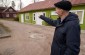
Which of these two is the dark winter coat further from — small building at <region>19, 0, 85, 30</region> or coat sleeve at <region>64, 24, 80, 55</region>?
small building at <region>19, 0, 85, 30</region>

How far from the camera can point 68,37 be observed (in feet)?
8.32

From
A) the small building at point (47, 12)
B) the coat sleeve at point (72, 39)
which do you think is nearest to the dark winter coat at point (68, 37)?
the coat sleeve at point (72, 39)

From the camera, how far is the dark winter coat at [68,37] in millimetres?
2525

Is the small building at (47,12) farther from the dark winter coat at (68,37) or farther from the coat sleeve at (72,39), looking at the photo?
the coat sleeve at (72,39)

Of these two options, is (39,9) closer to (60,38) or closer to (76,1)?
(76,1)

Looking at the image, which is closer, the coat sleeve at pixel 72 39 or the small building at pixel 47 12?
the coat sleeve at pixel 72 39

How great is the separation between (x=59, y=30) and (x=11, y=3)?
2553 inches

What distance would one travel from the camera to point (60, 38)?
2686 mm

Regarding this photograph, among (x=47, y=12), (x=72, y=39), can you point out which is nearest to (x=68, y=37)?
(x=72, y=39)

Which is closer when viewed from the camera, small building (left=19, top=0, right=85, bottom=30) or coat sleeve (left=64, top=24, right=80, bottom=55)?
coat sleeve (left=64, top=24, right=80, bottom=55)

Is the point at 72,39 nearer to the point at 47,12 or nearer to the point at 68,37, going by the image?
the point at 68,37

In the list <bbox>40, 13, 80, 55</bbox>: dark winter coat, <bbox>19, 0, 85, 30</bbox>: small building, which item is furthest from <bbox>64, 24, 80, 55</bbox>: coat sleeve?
<bbox>19, 0, 85, 30</bbox>: small building

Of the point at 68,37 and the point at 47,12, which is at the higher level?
the point at 47,12

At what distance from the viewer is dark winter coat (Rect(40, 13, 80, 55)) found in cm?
253
